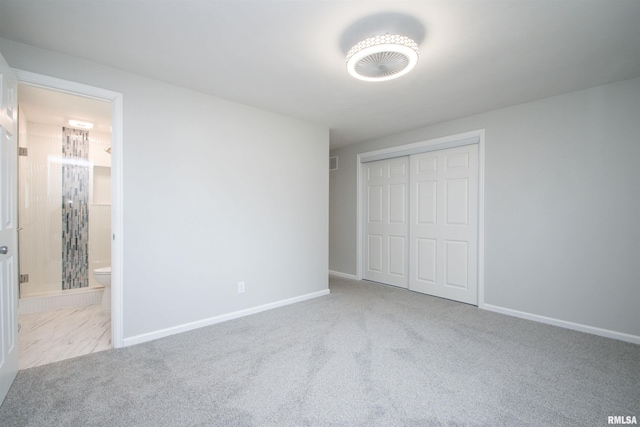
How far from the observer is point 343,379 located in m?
2.01

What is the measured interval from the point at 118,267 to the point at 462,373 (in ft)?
9.41

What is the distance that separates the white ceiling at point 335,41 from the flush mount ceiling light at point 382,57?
0.11 metres

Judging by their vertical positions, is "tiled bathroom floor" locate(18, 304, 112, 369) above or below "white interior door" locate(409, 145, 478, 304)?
below

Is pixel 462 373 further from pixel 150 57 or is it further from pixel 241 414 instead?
pixel 150 57

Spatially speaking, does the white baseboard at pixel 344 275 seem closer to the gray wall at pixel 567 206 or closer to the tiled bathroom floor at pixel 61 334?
the gray wall at pixel 567 206

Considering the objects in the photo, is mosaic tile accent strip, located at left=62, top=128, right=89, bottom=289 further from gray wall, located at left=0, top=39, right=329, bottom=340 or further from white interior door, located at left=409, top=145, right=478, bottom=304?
white interior door, located at left=409, top=145, right=478, bottom=304

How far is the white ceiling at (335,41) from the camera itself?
5.80 feet

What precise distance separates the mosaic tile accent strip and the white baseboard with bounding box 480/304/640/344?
5.25 m

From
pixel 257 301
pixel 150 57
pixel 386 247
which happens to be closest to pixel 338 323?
pixel 257 301

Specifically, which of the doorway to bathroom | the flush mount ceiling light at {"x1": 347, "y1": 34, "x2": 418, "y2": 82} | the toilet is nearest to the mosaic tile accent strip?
the doorway to bathroom

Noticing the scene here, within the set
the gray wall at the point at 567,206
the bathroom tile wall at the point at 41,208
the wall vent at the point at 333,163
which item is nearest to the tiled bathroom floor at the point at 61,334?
the bathroom tile wall at the point at 41,208

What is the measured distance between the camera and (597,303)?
280 cm

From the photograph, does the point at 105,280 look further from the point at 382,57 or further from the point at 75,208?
the point at 382,57

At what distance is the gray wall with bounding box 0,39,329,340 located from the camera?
258 centimetres
